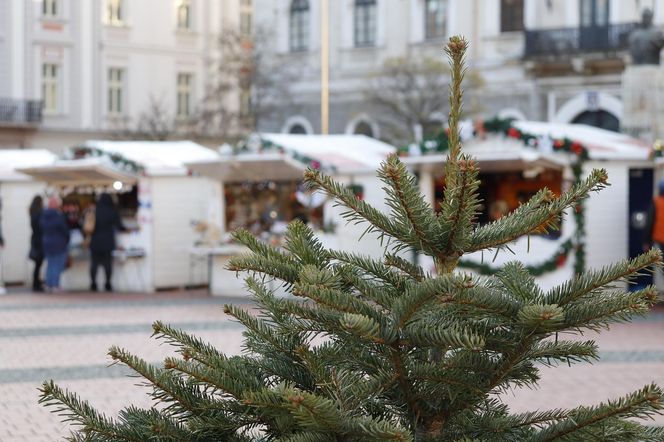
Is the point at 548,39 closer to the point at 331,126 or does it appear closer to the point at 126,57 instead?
the point at 331,126

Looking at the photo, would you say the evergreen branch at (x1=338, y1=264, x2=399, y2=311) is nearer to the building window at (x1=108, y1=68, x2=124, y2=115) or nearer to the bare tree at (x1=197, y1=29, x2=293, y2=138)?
the bare tree at (x1=197, y1=29, x2=293, y2=138)

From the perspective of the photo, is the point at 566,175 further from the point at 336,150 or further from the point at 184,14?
the point at 184,14

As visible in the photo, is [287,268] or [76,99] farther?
[76,99]

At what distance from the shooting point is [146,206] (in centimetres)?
2250

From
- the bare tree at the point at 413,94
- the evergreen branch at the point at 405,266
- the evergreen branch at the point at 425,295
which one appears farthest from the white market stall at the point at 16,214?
the evergreen branch at the point at 425,295

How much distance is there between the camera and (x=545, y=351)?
3613 mm

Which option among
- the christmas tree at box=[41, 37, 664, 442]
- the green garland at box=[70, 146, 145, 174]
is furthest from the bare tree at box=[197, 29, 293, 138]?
the christmas tree at box=[41, 37, 664, 442]

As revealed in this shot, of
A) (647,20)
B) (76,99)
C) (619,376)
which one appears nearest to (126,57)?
(76,99)

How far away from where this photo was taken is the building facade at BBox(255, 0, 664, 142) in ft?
123

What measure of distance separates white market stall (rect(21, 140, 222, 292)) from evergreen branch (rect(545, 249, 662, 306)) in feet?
62.5

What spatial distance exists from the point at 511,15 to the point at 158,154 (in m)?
19.0

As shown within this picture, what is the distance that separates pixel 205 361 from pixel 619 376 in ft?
28.9

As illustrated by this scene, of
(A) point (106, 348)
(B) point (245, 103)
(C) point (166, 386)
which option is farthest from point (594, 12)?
(C) point (166, 386)

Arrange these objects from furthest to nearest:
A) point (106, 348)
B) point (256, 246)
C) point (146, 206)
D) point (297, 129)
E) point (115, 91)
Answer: point (115, 91) < point (297, 129) < point (146, 206) < point (106, 348) < point (256, 246)
